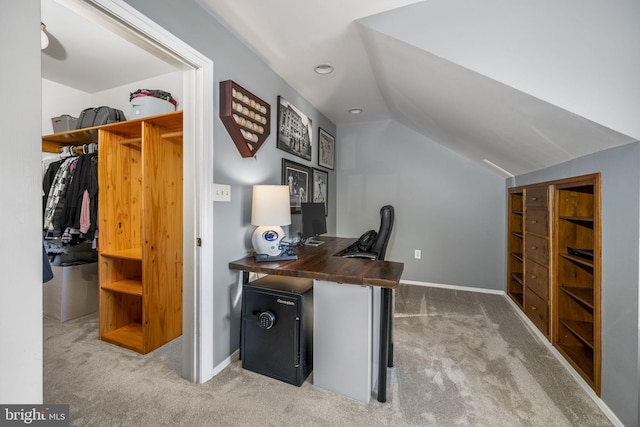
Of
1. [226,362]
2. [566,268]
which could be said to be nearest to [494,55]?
[566,268]

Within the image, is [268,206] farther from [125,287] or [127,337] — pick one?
[127,337]

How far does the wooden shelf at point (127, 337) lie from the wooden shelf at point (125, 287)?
356mm

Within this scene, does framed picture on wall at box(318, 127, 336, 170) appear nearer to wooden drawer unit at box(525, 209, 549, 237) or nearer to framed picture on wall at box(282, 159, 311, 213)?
framed picture on wall at box(282, 159, 311, 213)

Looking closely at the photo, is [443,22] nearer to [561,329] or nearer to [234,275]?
[234,275]

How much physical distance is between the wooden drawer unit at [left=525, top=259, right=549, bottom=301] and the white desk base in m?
1.53

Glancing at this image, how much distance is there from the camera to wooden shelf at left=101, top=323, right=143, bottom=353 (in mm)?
2094

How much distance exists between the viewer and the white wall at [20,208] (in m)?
0.70

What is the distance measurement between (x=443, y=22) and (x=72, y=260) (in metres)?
3.79

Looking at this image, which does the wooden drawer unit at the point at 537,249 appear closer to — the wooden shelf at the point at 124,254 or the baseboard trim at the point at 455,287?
the baseboard trim at the point at 455,287

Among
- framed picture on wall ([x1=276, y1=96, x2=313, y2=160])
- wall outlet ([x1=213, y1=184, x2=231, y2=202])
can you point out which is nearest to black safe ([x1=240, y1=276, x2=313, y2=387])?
wall outlet ([x1=213, y1=184, x2=231, y2=202])

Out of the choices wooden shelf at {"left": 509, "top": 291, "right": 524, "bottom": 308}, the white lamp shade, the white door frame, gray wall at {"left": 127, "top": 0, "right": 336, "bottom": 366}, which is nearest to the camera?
gray wall at {"left": 127, "top": 0, "right": 336, "bottom": 366}

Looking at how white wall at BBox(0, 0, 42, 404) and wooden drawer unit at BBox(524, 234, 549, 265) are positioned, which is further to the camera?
wooden drawer unit at BBox(524, 234, 549, 265)

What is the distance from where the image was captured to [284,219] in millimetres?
1985

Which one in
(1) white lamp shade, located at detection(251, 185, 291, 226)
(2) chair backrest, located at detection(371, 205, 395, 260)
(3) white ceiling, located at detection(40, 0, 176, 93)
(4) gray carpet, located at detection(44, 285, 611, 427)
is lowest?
(4) gray carpet, located at detection(44, 285, 611, 427)
